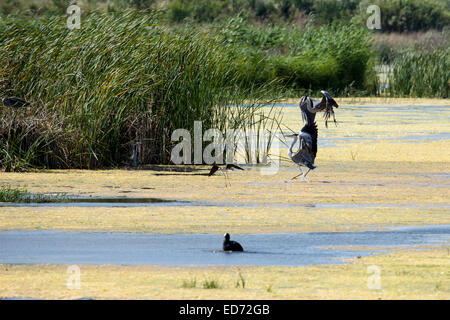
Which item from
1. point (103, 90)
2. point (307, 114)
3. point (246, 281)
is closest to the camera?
point (246, 281)

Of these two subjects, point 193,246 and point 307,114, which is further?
point 307,114

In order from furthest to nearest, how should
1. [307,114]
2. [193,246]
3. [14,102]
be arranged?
[14,102]
[307,114]
[193,246]

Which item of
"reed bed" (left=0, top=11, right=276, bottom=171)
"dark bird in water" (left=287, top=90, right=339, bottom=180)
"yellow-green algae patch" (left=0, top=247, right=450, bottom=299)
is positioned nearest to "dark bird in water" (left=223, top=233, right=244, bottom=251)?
"yellow-green algae patch" (left=0, top=247, right=450, bottom=299)

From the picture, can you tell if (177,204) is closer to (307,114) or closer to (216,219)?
(216,219)

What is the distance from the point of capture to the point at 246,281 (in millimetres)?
6379

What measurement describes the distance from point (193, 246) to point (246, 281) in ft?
4.69

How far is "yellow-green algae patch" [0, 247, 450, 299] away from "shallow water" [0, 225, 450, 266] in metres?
0.25

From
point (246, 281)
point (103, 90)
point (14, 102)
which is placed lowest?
point (246, 281)

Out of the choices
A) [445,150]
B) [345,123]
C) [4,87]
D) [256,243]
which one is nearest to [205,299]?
[256,243]

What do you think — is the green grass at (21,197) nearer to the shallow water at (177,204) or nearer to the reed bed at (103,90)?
the shallow water at (177,204)

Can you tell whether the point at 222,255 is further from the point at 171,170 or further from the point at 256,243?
the point at 171,170

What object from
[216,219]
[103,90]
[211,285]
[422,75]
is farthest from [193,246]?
[422,75]

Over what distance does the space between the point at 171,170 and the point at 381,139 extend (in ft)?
19.4

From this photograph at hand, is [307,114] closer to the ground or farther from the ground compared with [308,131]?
farther from the ground
